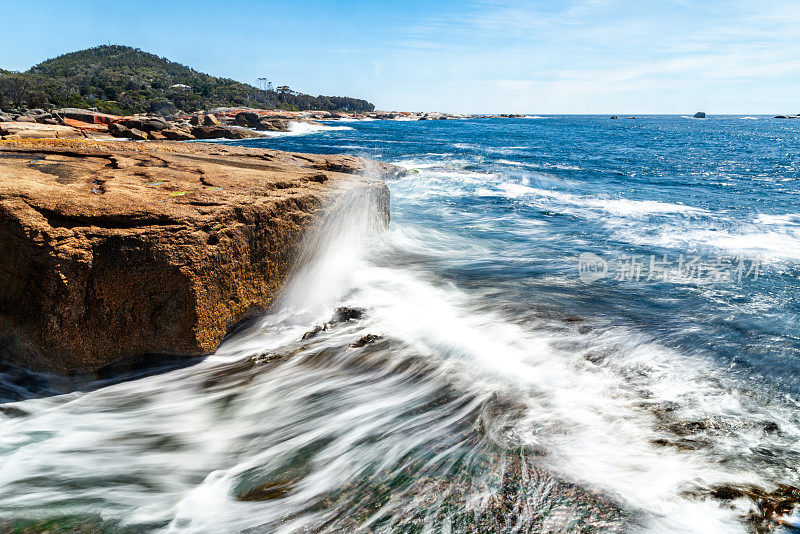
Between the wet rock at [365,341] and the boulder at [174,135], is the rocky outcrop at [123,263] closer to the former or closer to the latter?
the wet rock at [365,341]

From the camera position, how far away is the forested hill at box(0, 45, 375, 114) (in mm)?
49609

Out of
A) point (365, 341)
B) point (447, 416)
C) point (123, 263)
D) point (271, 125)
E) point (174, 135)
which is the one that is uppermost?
point (271, 125)

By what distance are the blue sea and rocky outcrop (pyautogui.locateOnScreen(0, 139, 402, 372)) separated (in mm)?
354

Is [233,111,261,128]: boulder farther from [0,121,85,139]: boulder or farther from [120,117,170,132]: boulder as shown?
[0,121,85,139]: boulder

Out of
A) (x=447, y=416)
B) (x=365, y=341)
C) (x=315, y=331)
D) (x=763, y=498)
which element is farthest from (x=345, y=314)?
(x=763, y=498)

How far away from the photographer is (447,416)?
122 inches

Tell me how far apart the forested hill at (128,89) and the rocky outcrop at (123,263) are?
4716 cm

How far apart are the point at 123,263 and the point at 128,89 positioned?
91.6 meters

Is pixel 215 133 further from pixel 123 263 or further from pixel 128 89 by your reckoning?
pixel 128 89

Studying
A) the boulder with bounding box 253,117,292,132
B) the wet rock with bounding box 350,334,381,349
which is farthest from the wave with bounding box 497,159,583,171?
the boulder with bounding box 253,117,292,132

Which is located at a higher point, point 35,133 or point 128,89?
point 128,89

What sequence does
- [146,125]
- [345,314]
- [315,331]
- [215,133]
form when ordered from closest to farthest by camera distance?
[315,331] → [345,314] → [146,125] → [215,133]

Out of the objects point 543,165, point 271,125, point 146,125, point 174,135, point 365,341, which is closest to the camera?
point 365,341

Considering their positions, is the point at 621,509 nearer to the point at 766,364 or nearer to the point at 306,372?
the point at 306,372
